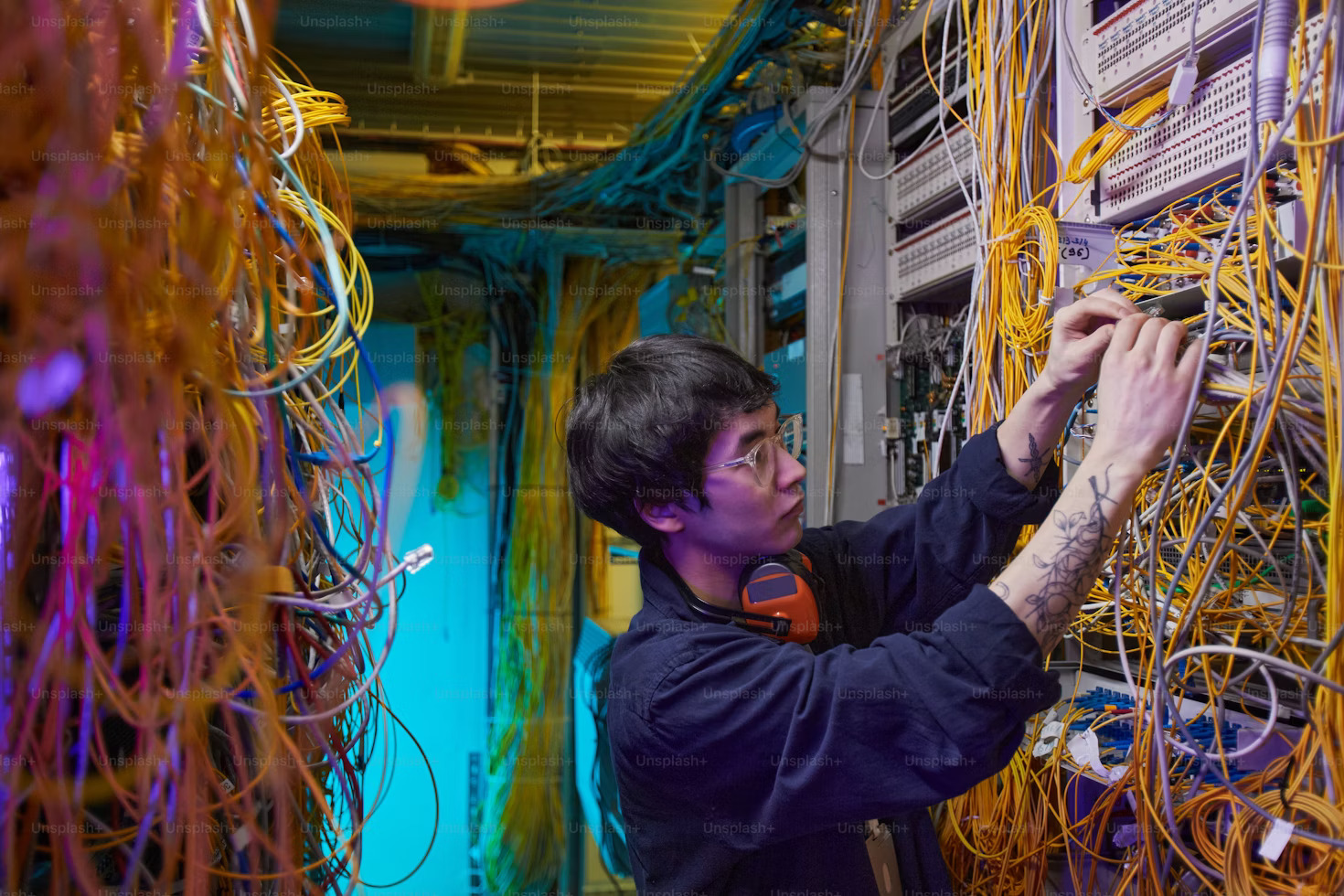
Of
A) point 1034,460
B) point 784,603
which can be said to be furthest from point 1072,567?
point 784,603

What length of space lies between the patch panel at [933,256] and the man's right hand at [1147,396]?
805mm

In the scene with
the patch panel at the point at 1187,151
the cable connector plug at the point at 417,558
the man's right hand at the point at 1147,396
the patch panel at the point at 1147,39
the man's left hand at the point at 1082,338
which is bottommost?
the cable connector plug at the point at 417,558

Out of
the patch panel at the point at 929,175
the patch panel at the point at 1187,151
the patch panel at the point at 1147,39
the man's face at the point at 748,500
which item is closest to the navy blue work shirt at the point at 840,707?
the man's face at the point at 748,500

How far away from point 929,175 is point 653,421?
1112mm

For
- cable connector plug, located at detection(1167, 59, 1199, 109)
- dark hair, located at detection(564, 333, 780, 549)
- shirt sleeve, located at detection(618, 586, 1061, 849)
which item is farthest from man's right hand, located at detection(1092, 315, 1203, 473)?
dark hair, located at detection(564, 333, 780, 549)

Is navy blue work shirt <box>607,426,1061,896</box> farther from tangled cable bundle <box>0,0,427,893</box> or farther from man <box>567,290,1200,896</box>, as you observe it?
tangled cable bundle <box>0,0,427,893</box>

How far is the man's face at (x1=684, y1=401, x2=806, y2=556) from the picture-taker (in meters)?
1.27

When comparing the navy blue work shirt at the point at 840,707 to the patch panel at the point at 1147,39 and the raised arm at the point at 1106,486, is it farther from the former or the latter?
the patch panel at the point at 1147,39

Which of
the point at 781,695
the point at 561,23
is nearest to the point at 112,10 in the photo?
the point at 781,695

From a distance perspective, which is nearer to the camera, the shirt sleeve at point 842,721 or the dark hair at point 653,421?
the shirt sleeve at point 842,721

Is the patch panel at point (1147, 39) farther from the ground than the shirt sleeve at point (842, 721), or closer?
farther from the ground

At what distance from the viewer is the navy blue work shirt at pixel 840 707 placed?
89cm

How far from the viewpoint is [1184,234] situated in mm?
1106

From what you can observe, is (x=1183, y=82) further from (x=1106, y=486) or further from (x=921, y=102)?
(x=921, y=102)
